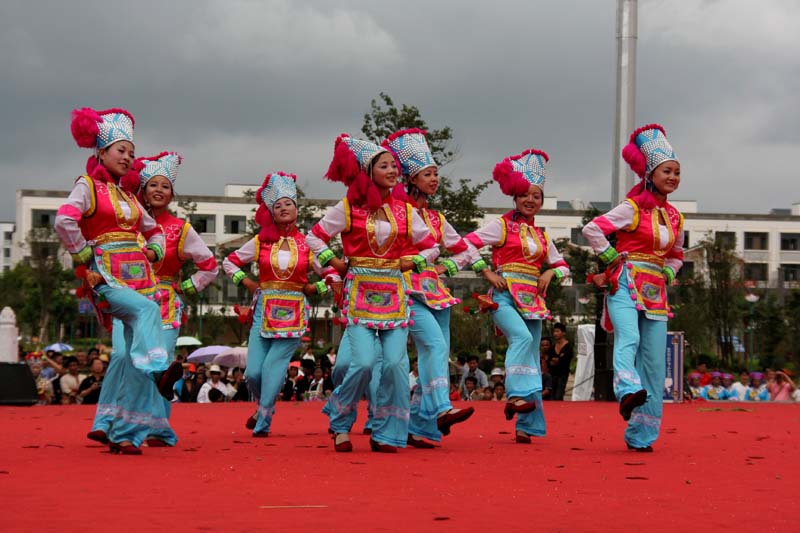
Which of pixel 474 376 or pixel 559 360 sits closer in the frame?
pixel 559 360

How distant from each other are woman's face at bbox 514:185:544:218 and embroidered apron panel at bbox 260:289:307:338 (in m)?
2.12

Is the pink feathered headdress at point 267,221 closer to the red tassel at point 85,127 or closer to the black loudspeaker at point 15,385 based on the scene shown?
the red tassel at point 85,127

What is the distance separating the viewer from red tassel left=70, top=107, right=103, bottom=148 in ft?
28.1

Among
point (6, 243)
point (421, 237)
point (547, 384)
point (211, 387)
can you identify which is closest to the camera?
point (421, 237)

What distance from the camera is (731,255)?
37.2 meters

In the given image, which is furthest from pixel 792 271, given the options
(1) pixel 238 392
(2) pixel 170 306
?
(2) pixel 170 306

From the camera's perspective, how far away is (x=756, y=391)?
2088 centimetres

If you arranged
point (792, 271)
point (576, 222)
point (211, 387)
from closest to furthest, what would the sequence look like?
point (211, 387)
point (576, 222)
point (792, 271)

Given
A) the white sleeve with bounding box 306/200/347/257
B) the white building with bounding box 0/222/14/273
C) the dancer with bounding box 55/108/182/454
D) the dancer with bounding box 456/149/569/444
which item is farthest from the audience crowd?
the white building with bounding box 0/222/14/273

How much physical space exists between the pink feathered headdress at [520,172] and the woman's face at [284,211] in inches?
76.8

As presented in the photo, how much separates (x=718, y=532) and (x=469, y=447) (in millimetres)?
4372

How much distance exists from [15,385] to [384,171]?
9386 millimetres

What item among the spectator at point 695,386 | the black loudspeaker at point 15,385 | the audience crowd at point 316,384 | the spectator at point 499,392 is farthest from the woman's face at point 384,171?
the spectator at point 695,386

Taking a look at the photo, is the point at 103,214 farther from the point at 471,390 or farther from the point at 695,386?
the point at 695,386
